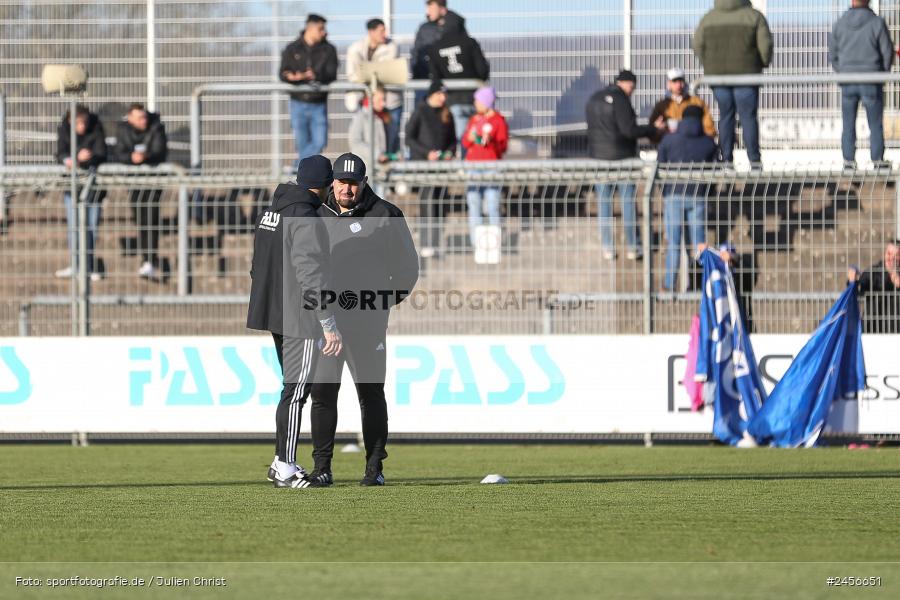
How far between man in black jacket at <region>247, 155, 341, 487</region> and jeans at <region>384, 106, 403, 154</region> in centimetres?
877

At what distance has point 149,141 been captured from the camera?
1864 cm

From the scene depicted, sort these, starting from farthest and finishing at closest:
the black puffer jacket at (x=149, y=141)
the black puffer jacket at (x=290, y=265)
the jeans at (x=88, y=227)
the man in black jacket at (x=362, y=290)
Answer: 1. the black puffer jacket at (x=149, y=141)
2. the jeans at (x=88, y=227)
3. the man in black jacket at (x=362, y=290)
4. the black puffer jacket at (x=290, y=265)

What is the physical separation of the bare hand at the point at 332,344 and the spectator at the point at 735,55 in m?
8.63

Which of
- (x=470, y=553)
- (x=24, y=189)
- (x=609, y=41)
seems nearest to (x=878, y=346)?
(x=609, y=41)

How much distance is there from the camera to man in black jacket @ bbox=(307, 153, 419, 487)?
1017 centimetres

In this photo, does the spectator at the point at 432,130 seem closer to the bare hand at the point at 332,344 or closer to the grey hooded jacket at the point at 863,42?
the grey hooded jacket at the point at 863,42

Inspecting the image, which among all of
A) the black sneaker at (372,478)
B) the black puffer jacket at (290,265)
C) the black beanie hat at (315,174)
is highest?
the black beanie hat at (315,174)

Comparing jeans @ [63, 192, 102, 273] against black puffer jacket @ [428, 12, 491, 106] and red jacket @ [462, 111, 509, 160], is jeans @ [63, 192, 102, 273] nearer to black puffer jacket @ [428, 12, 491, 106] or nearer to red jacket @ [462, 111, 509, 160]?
red jacket @ [462, 111, 509, 160]

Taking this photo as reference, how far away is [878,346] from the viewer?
15367 millimetres

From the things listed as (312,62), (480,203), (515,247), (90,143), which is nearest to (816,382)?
(515,247)

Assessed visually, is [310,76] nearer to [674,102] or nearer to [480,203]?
[480,203]

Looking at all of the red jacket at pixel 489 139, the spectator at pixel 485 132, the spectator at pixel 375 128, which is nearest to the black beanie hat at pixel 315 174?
the spectator at pixel 375 128

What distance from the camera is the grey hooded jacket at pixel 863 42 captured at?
1750cm

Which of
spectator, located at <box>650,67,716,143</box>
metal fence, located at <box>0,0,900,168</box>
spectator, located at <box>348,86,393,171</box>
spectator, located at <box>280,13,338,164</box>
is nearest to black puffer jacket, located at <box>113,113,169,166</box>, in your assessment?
metal fence, located at <box>0,0,900,168</box>
